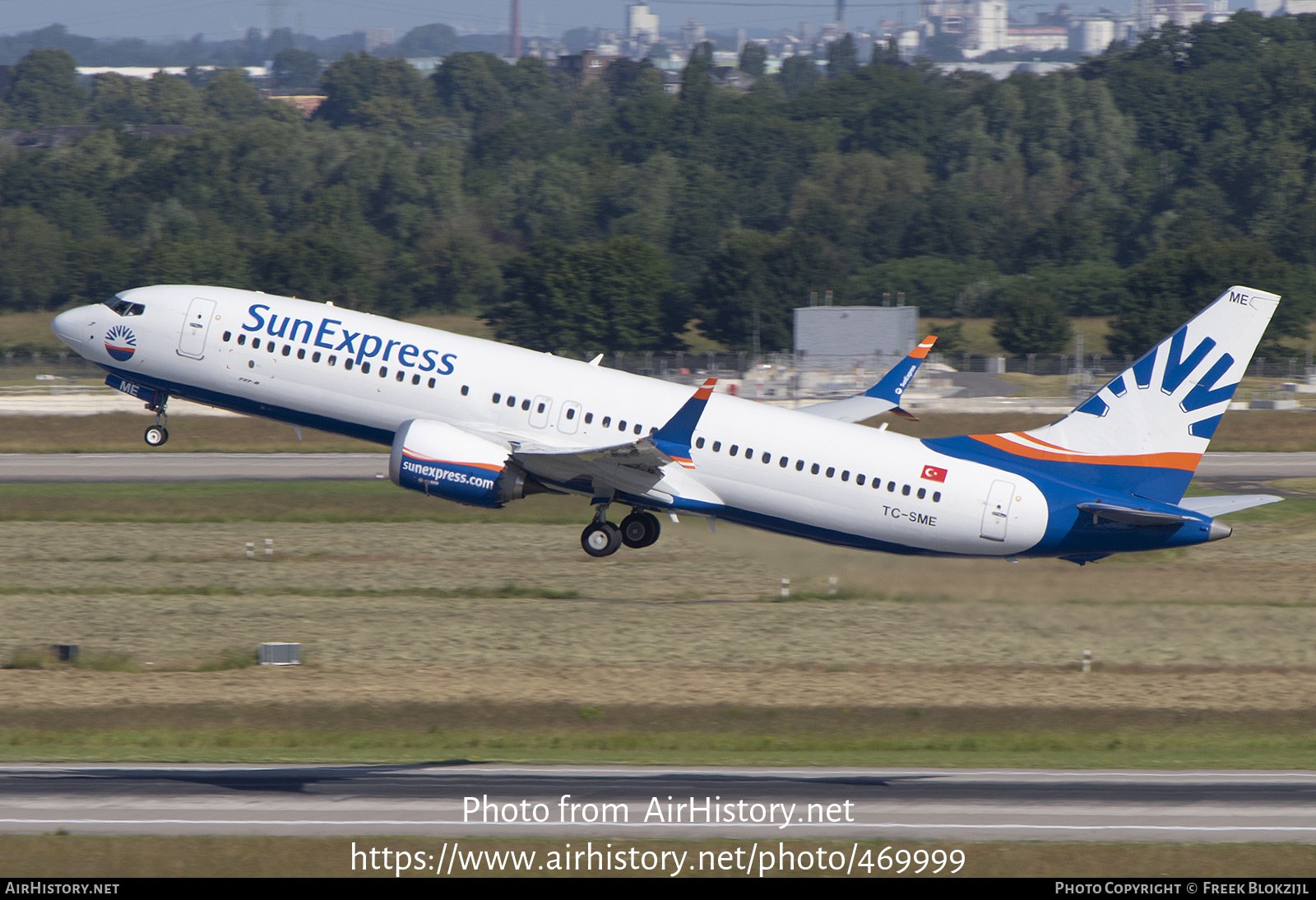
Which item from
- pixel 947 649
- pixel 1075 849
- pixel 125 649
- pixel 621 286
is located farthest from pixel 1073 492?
pixel 621 286

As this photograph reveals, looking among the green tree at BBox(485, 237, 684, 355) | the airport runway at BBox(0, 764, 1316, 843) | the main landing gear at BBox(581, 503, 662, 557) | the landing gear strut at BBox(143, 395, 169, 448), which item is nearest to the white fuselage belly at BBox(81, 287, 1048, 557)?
the main landing gear at BBox(581, 503, 662, 557)

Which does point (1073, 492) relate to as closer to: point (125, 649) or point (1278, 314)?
point (125, 649)

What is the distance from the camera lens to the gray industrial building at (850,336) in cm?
11750

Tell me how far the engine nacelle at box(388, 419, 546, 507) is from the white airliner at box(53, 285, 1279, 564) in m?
0.05

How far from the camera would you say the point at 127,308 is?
159 ft

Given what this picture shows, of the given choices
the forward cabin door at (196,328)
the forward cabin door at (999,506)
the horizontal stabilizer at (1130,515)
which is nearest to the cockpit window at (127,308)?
the forward cabin door at (196,328)

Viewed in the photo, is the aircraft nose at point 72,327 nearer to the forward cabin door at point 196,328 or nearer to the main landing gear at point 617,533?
the forward cabin door at point 196,328

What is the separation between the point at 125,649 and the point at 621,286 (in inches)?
3928

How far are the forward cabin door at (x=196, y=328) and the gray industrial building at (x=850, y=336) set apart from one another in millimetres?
73023

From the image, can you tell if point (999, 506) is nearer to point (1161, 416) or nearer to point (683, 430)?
point (1161, 416)

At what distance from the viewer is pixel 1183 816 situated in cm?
3077

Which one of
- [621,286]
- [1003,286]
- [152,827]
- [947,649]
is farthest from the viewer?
[1003,286]

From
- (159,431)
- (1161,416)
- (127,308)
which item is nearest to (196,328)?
(127,308)

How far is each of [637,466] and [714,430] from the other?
264cm
